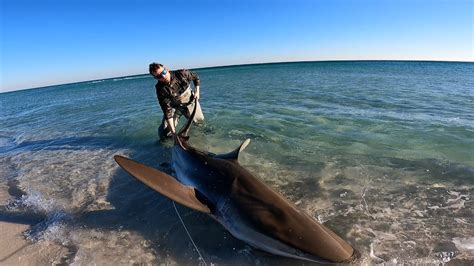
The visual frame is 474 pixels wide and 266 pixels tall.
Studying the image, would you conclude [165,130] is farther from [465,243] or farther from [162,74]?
[465,243]

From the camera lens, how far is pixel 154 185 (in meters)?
4.76

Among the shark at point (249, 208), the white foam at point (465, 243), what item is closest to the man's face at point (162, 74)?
the shark at point (249, 208)

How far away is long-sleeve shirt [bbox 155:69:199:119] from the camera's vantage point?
908 cm

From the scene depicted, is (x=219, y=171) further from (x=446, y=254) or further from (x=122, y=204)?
(x=446, y=254)

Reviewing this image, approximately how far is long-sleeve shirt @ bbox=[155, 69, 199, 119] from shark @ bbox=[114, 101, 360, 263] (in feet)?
11.1

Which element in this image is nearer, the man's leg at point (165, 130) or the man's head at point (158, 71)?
the man's head at point (158, 71)

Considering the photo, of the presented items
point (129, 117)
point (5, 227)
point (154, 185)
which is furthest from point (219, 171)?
point (129, 117)

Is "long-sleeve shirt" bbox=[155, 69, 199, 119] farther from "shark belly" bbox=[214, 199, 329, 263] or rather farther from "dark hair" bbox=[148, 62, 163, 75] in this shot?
"shark belly" bbox=[214, 199, 329, 263]

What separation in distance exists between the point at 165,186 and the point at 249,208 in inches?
49.5

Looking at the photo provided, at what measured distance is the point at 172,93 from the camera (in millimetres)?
9336

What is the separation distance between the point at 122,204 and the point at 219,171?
207cm

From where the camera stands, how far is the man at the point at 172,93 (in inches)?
338

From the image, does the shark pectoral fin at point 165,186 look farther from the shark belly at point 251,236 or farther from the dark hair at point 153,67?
the dark hair at point 153,67

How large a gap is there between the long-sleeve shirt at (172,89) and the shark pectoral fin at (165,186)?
3935mm
